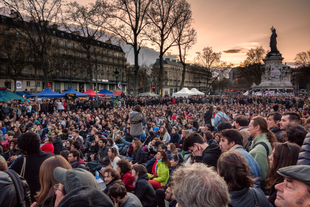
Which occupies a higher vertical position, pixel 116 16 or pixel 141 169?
pixel 116 16

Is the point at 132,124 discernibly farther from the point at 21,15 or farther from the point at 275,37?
the point at 275,37

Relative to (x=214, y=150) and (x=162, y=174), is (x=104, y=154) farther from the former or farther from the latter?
(x=214, y=150)

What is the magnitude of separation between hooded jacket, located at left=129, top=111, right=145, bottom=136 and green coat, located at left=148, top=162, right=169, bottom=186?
8.59 feet

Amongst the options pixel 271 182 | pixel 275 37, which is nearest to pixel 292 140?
pixel 271 182

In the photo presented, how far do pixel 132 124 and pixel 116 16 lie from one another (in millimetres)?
16931

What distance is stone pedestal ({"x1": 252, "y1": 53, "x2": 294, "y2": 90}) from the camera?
34.3 meters

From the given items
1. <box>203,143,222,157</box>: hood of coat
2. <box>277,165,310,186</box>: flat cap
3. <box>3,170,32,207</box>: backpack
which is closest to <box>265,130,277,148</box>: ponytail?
<box>203,143,222,157</box>: hood of coat

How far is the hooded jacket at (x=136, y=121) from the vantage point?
710cm

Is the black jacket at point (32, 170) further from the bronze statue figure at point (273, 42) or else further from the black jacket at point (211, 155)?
the bronze statue figure at point (273, 42)

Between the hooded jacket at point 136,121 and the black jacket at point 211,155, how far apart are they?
4.20m

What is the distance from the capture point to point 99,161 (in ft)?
21.8

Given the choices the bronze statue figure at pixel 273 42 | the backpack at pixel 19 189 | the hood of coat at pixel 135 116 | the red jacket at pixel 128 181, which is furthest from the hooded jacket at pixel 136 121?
the bronze statue figure at pixel 273 42

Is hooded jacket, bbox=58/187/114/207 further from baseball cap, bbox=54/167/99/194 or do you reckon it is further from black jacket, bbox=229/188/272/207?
black jacket, bbox=229/188/272/207

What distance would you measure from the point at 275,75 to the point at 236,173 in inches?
1518
